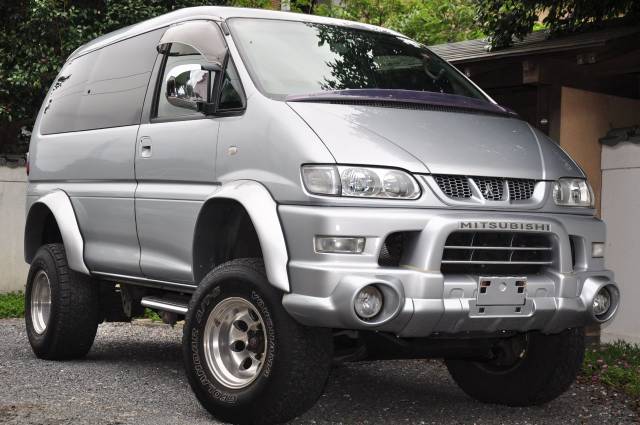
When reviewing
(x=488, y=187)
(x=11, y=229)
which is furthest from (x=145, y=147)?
(x=11, y=229)

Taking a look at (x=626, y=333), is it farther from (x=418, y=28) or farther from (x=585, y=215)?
(x=418, y=28)

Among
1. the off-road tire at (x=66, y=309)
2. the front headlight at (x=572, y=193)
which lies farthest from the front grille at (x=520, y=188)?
the off-road tire at (x=66, y=309)

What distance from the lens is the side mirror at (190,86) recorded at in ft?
19.0

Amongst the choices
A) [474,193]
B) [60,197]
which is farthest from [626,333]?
[60,197]

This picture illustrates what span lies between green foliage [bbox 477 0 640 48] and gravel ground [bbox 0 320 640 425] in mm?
3856

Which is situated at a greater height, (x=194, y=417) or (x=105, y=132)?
(x=105, y=132)

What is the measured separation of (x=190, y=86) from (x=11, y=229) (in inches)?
335

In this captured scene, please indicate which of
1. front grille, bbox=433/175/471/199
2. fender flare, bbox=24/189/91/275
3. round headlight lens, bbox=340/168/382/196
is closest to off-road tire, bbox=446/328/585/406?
front grille, bbox=433/175/471/199

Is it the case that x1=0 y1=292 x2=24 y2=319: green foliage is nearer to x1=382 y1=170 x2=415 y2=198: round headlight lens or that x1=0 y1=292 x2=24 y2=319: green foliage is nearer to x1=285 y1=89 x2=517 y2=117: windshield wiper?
x1=285 y1=89 x2=517 y2=117: windshield wiper

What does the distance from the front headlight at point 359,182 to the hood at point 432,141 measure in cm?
5

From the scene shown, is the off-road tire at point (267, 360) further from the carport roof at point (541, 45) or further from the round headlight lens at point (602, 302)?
the carport roof at point (541, 45)

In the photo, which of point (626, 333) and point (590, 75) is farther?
point (590, 75)

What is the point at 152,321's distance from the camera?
11.1m

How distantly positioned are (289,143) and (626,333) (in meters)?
5.05
